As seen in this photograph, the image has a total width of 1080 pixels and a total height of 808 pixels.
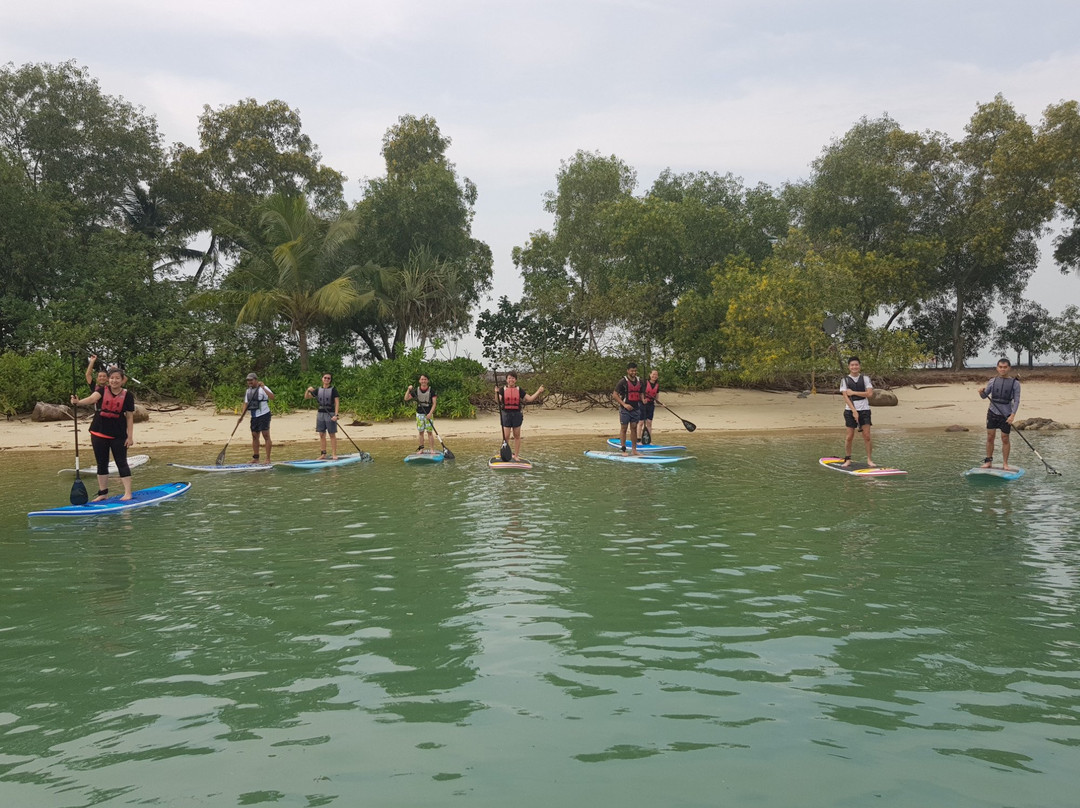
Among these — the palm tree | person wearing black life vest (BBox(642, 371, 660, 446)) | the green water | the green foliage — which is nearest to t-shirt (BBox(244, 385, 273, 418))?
the green water

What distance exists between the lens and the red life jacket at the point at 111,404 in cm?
1163

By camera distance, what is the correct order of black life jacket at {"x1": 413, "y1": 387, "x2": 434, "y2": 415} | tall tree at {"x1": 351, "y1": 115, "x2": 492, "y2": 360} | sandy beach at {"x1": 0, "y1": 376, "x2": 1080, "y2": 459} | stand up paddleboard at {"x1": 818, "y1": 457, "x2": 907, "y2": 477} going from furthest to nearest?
tall tree at {"x1": 351, "y1": 115, "x2": 492, "y2": 360} < sandy beach at {"x1": 0, "y1": 376, "x2": 1080, "y2": 459} < black life jacket at {"x1": 413, "y1": 387, "x2": 434, "y2": 415} < stand up paddleboard at {"x1": 818, "y1": 457, "x2": 907, "y2": 477}

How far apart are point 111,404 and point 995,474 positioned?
14.6 m

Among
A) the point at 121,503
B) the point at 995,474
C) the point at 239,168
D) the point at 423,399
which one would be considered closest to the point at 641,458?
the point at 423,399

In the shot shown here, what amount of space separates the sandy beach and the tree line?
1753 mm

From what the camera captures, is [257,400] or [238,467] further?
[257,400]

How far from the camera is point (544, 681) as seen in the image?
496 centimetres

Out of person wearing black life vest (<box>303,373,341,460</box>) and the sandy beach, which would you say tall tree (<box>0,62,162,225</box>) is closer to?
the sandy beach

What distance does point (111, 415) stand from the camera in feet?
38.4

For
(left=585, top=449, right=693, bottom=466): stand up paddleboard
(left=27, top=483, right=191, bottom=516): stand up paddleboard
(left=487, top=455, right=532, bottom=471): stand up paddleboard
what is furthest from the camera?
(left=585, top=449, right=693, bottom=466): stand up paddleboard

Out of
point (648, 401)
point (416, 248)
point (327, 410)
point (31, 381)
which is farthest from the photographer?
point (416, 248)

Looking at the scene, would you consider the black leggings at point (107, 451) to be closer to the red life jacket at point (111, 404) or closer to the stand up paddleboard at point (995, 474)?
the red life jacket at point (111, 404)

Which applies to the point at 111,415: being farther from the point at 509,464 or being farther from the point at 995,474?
the point at 995,474

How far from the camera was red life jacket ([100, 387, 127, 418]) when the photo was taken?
11.6 meters
